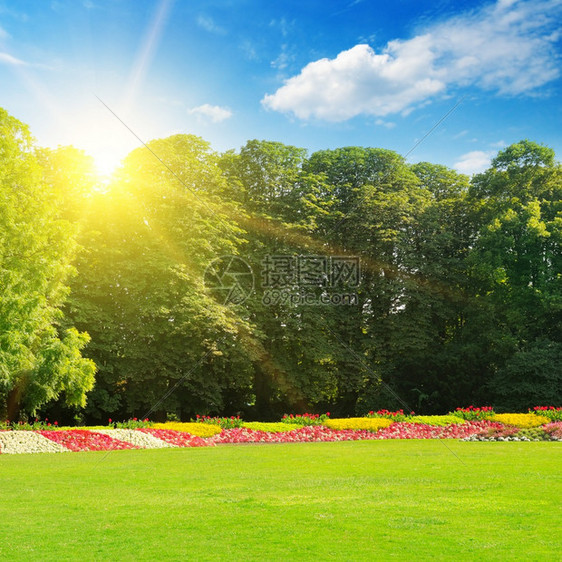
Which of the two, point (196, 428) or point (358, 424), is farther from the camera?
point (358, 424)

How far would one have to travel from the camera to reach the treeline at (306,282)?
78.6ft

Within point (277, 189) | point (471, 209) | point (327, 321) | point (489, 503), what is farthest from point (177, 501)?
point (471, 209)

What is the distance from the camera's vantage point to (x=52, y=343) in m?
17.9

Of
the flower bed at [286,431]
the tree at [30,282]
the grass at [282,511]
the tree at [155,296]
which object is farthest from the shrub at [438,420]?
the tree at [30,282]

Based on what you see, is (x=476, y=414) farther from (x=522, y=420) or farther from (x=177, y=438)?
(x=177, y=438)

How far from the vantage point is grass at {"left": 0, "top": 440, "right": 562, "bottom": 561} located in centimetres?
472

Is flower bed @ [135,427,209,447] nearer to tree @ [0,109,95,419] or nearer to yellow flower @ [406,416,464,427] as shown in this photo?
tree @ [0,109,95,419]

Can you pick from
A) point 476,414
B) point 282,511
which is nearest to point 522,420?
point 476,414

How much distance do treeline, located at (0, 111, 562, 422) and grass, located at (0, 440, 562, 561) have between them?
447 inches

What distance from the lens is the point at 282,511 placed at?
6109 mm

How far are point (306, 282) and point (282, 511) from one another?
24.1 m

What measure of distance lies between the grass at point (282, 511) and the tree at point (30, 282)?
5.97 m

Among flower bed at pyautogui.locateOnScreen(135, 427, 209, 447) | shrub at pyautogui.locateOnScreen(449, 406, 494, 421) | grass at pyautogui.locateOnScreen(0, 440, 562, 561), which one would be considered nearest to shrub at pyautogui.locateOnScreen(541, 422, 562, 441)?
shrub at pyautogui.locateOnScreen(449, 406, 494, 421)

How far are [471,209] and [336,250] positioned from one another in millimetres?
8576
